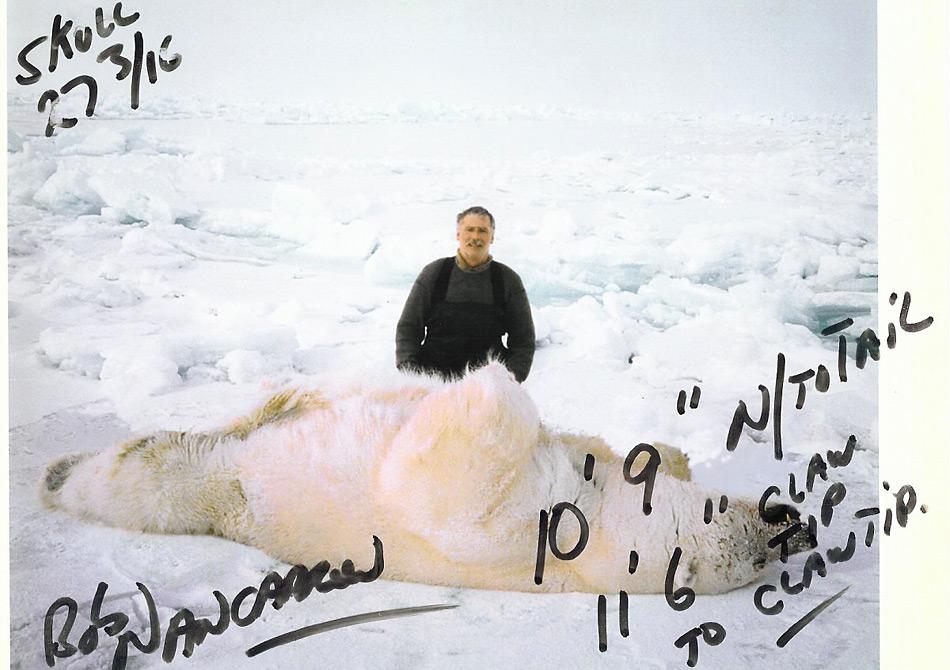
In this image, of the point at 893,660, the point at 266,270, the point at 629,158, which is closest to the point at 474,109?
the point at 629,158

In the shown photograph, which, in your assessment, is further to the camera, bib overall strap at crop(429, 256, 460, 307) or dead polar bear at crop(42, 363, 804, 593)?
bib overall strap at crop(429, 256, 460, 307)

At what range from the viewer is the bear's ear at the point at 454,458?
1.51 metres

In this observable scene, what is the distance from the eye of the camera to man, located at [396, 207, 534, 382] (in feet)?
5.32

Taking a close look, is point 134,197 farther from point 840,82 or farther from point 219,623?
point 840,82

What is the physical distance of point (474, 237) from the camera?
1.64m

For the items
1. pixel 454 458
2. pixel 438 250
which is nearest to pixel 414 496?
pixel 454 458

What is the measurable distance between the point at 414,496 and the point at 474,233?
23.0 inches

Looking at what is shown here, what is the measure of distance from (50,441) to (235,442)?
41 centimetres

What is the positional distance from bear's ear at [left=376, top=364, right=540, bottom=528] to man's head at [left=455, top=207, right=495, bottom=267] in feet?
1.01
